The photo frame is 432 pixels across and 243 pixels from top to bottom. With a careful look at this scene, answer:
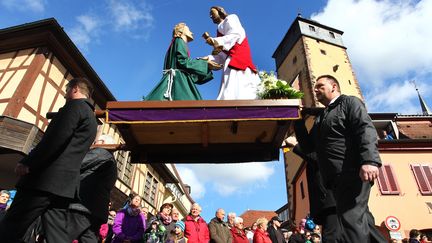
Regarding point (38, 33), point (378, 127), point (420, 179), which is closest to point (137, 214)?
point (38, 33)

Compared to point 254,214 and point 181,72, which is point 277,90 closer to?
point 181,72

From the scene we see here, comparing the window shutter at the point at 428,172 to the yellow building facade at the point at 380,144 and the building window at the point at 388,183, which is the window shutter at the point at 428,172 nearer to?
the yellow building facade at the point at 380,144

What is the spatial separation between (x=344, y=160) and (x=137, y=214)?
4.90 metres

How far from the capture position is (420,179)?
55.8 ft

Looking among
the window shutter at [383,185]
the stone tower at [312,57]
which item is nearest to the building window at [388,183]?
the window shutter at [383,185]

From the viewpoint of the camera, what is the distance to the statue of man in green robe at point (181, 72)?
5207mm

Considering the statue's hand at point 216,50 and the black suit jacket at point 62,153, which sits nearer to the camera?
the black suit jacket at point 62,153

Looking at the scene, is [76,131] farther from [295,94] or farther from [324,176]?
[295,94]

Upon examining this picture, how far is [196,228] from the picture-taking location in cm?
691

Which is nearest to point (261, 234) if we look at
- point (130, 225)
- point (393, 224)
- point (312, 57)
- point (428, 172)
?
point (130, 225)

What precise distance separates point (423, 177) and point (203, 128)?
16.9m

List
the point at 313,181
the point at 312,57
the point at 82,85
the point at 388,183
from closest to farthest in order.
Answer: the point at 82,85 < the point at 313,181 < the point at 388,183 < the point at 312,57

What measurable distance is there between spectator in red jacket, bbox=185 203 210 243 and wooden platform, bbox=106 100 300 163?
219 cm

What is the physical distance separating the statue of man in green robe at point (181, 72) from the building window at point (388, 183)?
14.6 m
